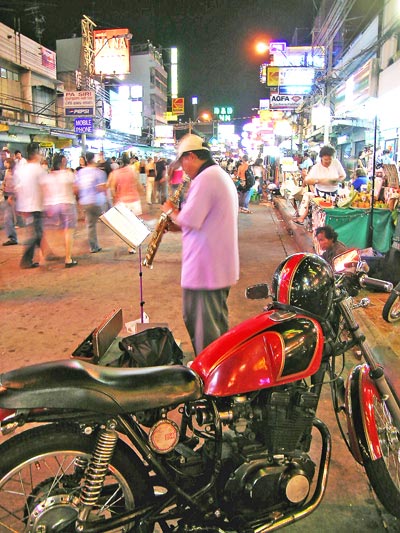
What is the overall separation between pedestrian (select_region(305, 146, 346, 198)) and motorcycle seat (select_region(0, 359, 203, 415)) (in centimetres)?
800

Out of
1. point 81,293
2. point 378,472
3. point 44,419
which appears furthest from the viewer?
point 81,293

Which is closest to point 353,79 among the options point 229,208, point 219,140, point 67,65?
point 229,208

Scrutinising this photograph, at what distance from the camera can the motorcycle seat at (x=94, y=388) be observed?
1999mm

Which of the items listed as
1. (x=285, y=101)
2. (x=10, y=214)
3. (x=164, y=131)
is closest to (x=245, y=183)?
(x=10, y=214)

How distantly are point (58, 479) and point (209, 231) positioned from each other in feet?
6.97

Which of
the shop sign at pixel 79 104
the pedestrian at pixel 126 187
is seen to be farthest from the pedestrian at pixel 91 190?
the shop sign at pixel 79 104

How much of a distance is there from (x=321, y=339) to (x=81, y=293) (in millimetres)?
5502

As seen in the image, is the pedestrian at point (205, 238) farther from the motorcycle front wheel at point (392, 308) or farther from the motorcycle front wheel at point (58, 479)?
the motorcycle front wheel at point (392, 308)

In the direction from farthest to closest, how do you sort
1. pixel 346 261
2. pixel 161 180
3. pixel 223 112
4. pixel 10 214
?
pixel 223 112, pixel 161 180, pixel 10 214, pixel 346 261

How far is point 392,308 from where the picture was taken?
588cm

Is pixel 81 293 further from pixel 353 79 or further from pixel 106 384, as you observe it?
pixel 353 79

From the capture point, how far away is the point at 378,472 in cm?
265

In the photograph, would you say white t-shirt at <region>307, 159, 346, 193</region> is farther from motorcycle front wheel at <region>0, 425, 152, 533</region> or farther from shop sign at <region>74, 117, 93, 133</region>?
shop sign at <region>74, 117, 93, 133</region>

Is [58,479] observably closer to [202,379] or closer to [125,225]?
[202,379]
